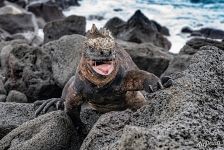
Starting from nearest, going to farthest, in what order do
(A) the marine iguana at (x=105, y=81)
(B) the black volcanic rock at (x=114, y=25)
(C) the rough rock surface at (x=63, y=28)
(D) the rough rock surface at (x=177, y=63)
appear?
(A) the marine iguana at (x=105, y=81) < (D) the rough rock surface at (x=177, y=63) < (C) the rough rock surface at (x=63, y=28) < (B) the black volcanic rock at (x=114, y=25)

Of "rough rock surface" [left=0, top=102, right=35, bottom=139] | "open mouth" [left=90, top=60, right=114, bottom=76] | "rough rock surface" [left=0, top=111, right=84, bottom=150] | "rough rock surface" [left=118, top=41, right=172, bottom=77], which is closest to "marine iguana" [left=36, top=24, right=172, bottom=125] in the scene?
"open mouth" [left=90, top=60, right=114, bottom=76]

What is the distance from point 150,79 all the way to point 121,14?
1848 centimetres

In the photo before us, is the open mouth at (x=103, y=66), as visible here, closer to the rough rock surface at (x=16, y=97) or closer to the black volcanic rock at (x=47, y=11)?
the rough rock surface at (x=16, y=97)

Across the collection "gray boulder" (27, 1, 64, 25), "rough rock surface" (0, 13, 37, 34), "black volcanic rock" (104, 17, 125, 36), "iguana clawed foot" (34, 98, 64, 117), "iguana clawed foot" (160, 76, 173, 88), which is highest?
"iguana clawed foot" (160, 76, 173, 88)

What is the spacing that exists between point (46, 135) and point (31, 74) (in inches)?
128

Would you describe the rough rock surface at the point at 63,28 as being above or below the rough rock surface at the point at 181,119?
below

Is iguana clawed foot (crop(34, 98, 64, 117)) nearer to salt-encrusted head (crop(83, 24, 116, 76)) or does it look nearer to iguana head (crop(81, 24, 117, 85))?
iguana head (crop(81, 24, 117, 85))

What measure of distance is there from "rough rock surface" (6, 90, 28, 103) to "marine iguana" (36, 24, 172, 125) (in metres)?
2.00

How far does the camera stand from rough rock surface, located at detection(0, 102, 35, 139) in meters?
5.13

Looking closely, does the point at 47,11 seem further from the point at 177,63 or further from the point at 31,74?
the point at 31,74

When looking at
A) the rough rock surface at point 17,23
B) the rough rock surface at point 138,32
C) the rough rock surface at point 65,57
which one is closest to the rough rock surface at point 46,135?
the rough rock surface at point 65,57

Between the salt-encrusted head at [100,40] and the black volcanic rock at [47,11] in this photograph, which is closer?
the salt-encrusted head at [100,40]

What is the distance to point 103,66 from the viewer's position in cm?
429

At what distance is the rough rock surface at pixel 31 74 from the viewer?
7.29m
